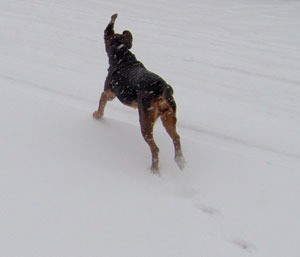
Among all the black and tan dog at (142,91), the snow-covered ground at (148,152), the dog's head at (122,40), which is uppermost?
the dog's head at (122,40)

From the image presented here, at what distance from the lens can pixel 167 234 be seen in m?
3.45

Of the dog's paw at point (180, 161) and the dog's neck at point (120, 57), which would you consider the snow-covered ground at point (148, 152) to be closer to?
the dog's paw at point (180, 161)

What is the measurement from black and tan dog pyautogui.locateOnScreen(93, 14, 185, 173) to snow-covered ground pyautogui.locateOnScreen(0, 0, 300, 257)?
1.15 feet

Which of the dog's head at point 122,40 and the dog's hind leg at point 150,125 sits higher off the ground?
the dog's head at point 122,40

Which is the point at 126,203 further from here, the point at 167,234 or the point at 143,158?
the point at 143,158

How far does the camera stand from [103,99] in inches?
198

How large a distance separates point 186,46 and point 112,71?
383 centimetres

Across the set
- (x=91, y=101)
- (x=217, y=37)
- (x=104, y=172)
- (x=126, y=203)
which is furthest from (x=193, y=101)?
(x=217, y=37)

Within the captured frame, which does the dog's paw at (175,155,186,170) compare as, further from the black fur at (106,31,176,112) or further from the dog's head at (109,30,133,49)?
the dog's head at (109,30,133,49)

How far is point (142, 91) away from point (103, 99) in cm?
90

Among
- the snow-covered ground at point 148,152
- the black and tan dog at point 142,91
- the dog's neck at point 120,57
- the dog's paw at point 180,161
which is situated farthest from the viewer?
the dog's neck at point 120,57

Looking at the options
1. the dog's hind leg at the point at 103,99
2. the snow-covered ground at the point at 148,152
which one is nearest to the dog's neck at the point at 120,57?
the dog's hind leg at the point at 103,99

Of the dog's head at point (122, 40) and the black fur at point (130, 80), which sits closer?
the black fur at point (130, 80)

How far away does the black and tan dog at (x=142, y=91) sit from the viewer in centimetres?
419
